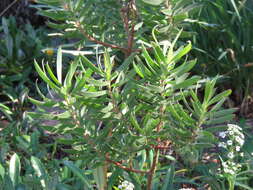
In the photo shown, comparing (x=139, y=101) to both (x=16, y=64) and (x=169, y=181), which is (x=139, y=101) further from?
(x=16, y=64)

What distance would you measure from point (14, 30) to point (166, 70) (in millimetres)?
3005

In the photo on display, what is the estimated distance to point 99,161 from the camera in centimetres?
160

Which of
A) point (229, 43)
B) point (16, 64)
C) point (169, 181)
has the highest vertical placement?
point (229, 43)

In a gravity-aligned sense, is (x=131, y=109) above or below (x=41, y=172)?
above

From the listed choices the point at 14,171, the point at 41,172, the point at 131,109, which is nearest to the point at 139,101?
the point at 131,109

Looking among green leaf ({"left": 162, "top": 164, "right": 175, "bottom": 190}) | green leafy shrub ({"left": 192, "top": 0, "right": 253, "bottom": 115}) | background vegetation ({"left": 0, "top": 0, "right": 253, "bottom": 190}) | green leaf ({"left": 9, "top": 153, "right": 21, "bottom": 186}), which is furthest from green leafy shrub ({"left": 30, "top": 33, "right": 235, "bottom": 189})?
green leafy shrub ({"left": 192, "top": 0, "right": 253, "bottom": 115})

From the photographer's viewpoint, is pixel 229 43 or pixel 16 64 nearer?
pixel 229 43

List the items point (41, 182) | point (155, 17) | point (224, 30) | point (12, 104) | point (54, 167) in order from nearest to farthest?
1. point (155, 17)
2. point (41, 182)
3. point (54, 167)
4. point (224, 30)
5. point (12, 104)

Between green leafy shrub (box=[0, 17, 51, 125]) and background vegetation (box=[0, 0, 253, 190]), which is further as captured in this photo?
green leafy shrub (box=[0, 17, 51, 125])

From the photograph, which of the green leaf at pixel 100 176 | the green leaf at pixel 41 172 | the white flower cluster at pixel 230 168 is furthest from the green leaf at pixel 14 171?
the white flower cluster at pixel 230 168

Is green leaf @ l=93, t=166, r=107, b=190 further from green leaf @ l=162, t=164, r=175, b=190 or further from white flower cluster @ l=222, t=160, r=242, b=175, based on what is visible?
A: white flower cluster @ l=222, t=160, r=242, b=175

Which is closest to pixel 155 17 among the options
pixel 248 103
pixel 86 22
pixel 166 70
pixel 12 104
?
pixel 86 22

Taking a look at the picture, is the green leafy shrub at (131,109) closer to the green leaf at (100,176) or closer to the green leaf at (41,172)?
the green leaf at (100,176)

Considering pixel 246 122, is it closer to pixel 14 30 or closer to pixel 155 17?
pixel 155 17
